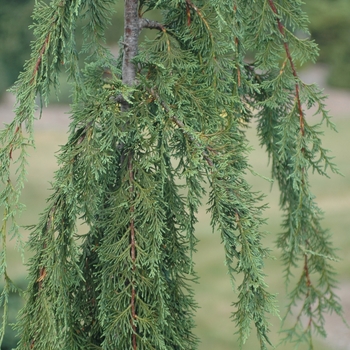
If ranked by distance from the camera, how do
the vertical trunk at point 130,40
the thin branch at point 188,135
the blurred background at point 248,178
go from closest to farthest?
the thin branch at point 188,135, the vertical trunk at point 130,40, the blurred background at point 248,178

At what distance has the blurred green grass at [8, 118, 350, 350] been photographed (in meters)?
8.67

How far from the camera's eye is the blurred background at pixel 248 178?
859 centimetres

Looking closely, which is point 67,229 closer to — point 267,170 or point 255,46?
point 255,46

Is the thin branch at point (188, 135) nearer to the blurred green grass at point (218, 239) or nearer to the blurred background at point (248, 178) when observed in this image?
the blurred background at point (248, 178)

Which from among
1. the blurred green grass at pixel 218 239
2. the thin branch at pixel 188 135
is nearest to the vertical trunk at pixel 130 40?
the thin branch at pixel 188 135

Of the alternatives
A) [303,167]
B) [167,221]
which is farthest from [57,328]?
[303,167]

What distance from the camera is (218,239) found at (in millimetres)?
11352

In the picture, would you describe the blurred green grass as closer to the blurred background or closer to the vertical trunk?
the blurred background

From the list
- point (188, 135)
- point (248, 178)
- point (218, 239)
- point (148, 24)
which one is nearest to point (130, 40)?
point (148, 24)

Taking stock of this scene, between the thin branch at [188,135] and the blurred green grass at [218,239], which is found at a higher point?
the blurred green grass at [218,239]

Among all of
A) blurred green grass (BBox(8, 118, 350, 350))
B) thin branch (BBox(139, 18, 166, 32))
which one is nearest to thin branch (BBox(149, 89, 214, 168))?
thin branch (BBox(139, 18, 166, 32))

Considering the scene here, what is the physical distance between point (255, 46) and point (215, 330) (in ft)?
21.4

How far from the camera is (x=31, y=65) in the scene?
8.13 ft

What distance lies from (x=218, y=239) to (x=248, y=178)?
2.80 metres
